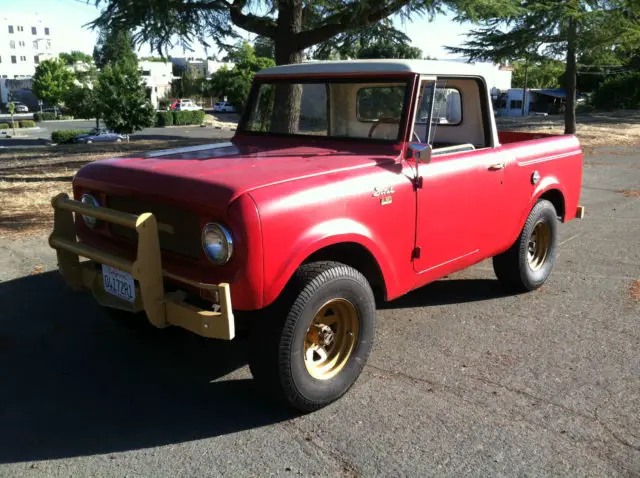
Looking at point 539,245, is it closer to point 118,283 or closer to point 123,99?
point 118,283

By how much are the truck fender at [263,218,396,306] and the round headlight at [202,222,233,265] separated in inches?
9.3

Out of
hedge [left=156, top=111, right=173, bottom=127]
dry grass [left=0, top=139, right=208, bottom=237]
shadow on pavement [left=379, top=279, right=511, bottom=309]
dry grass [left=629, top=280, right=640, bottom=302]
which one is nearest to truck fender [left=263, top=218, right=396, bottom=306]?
shadow on pavement [left=379, top=279, right=511, bottom=309]

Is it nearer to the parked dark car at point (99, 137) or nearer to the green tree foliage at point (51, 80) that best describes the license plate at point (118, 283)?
the parked dark car at point (99, 137)

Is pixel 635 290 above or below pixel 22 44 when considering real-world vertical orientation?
below

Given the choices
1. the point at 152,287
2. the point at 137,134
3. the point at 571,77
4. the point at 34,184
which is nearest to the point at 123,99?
the point at 137,134

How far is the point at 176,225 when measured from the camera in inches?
132

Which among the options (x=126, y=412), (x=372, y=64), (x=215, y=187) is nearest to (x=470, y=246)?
(x=372, y=64)

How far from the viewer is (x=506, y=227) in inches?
185

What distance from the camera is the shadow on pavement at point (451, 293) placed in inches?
198

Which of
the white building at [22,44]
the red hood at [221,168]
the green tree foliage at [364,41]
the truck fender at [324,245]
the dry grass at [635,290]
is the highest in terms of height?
the white building at [22,44]

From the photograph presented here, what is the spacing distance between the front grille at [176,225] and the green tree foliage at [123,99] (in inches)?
1392

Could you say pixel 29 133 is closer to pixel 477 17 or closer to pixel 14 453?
pixel 477 17

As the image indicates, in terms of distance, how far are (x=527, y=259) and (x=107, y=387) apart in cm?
346

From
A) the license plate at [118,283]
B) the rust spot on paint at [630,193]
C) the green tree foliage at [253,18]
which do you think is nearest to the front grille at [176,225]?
the license plate at [118,283]
